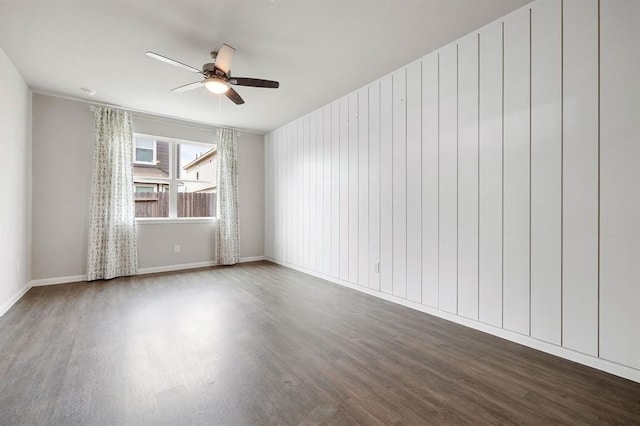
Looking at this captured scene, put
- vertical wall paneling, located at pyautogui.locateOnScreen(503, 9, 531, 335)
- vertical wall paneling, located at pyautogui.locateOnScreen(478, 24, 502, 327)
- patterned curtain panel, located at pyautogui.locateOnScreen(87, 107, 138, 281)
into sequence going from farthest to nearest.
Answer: patterned curtain panel, located at pyautogui.locateOnScreen(87, 107, 138, 281), vertical wall paneling, located at pyautogui.locateOnScreen(478, 24, 502, 327), vertical wall paneling, located at pyautogui.locateOnScreen(503, 9, 531, 335)

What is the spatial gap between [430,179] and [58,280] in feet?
17.7

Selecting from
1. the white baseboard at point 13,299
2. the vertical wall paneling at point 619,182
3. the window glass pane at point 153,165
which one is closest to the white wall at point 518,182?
the vertical wall paneling at point 619,182

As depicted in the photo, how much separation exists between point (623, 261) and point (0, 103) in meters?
5.55

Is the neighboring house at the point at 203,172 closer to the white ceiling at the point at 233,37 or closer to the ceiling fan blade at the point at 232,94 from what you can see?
the white ceiling at the point at 233,37

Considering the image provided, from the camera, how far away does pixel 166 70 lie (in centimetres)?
337

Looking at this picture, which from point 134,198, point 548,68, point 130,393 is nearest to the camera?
point 130,393

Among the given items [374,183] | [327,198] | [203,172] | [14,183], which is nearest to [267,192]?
[203,172]

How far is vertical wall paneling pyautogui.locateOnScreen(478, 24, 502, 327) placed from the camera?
8.22 feet

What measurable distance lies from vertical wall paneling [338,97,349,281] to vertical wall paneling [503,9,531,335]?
6.80 feet

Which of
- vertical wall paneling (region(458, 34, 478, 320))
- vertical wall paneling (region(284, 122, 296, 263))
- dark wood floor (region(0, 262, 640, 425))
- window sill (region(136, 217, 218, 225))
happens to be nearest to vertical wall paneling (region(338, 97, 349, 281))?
dark wood floor (region(0, 262, 640, 425))

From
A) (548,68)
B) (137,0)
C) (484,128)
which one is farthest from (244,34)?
(548,68)

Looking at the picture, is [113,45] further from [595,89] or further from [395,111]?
[595,89]

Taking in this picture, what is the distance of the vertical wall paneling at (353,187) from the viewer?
4.00 m

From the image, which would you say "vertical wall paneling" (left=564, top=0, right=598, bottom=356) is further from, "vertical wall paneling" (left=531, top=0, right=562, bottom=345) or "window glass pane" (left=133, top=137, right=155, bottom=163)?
"window glass pane" (left=133, top=137, right=155, bottom=163)
